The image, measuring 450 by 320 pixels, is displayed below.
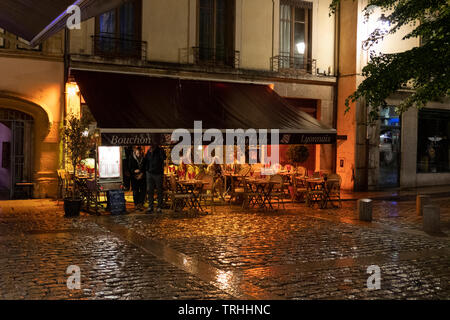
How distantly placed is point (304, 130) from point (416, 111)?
Answer: 8.48 meters

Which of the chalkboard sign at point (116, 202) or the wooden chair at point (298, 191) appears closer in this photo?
the chalkboard sign at point (116, 202)

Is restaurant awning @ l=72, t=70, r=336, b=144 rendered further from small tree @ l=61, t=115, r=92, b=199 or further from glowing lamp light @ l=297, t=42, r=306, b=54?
glowing lamp light @ l=297, t=42, r=306, b=54

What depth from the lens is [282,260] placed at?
738 cm

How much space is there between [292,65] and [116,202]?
905cm

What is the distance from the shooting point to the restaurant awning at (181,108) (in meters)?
12.2

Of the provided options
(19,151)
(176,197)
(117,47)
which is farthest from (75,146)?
(117,47)

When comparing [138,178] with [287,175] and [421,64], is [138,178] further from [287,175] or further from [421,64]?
[421,64]

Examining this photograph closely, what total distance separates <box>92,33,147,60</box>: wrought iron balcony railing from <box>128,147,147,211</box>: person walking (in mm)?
3653

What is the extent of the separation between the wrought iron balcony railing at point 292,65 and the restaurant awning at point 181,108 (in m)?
1.86

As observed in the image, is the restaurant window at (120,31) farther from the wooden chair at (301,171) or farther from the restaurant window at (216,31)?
the wooden chair at (301,171)

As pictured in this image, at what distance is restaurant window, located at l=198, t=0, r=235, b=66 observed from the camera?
16.5 meters

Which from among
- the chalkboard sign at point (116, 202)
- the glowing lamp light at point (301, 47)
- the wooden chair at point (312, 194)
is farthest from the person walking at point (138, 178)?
the glowing lamp light at point (301, 47)
